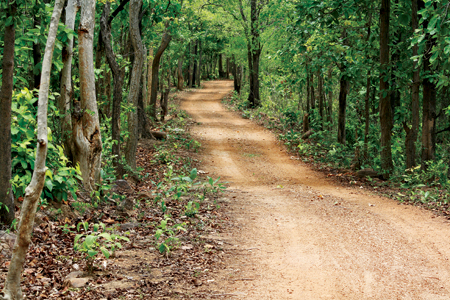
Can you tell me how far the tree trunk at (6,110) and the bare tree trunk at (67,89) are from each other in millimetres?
1796

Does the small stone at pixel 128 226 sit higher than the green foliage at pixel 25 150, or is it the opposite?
the green foliage at pixel 25 150

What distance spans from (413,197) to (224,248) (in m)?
6.03

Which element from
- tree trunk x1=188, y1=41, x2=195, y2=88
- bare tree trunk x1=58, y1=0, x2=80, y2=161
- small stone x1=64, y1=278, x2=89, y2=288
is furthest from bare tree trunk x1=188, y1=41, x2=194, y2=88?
small stone x1=64, y1=278, x2=89, y2=288

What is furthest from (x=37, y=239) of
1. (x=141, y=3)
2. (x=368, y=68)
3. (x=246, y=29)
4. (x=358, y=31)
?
(x=246, y=29)

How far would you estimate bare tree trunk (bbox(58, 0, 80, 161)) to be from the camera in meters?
6.79

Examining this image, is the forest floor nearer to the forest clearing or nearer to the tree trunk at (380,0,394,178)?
the forest clearing

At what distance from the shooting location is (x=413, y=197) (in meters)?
10.1

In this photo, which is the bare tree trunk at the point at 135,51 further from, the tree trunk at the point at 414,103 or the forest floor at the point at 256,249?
the tree trunk at the point at 414,103

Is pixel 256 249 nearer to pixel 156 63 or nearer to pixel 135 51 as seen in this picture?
pixel 135 51

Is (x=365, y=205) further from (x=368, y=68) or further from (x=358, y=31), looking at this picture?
(x=358, y=31)

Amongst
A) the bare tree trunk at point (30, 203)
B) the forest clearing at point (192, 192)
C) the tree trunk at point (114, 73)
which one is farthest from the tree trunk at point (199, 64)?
the bare tree trunk at point (30, 203)

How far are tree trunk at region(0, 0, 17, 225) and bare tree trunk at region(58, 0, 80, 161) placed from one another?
180 centimetres

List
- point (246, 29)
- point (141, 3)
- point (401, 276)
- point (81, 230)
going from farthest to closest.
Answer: point (246, 29) < point (141, 3) < point (81, 230) < point (401, 276)

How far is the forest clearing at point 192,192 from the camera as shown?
15.9 ft
